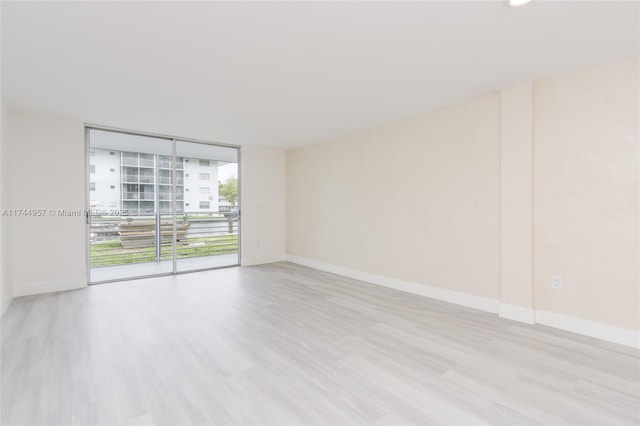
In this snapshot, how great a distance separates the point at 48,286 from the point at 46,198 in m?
1.16

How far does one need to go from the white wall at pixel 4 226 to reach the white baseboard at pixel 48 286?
0.46ft

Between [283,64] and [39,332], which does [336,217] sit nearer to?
[283,64]

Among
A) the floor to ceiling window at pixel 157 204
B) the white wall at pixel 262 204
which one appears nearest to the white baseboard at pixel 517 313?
the white wall at pixel 262 204

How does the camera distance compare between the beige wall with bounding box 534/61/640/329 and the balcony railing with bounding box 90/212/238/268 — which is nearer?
the beige wall with bounding box 534/61/640/329

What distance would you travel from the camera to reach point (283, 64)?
7.93 feet

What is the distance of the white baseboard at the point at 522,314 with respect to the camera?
2.37 metres

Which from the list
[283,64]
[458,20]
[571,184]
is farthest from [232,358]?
[571,184]

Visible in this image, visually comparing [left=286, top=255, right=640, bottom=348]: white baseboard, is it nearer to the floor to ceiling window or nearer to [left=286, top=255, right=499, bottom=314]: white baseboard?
[left=286, top=255, right=499, bottom=314]: white baseboard

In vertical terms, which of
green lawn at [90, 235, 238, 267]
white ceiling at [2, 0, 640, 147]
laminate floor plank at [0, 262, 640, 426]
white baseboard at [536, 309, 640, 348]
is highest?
white ceiling at [2, 0, 640, 147]

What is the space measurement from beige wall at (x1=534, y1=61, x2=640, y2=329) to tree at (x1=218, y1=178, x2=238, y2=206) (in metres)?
4.79

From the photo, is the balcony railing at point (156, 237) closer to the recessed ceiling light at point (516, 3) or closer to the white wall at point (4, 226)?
the white wall at point (4, 226)

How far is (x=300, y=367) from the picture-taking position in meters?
2.04

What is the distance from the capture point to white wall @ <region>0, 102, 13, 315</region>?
3.10m

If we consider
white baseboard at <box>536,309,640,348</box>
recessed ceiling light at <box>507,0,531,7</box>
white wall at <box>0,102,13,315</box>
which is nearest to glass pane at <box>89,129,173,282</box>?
white wall at <box>0,102,13,315</box>
